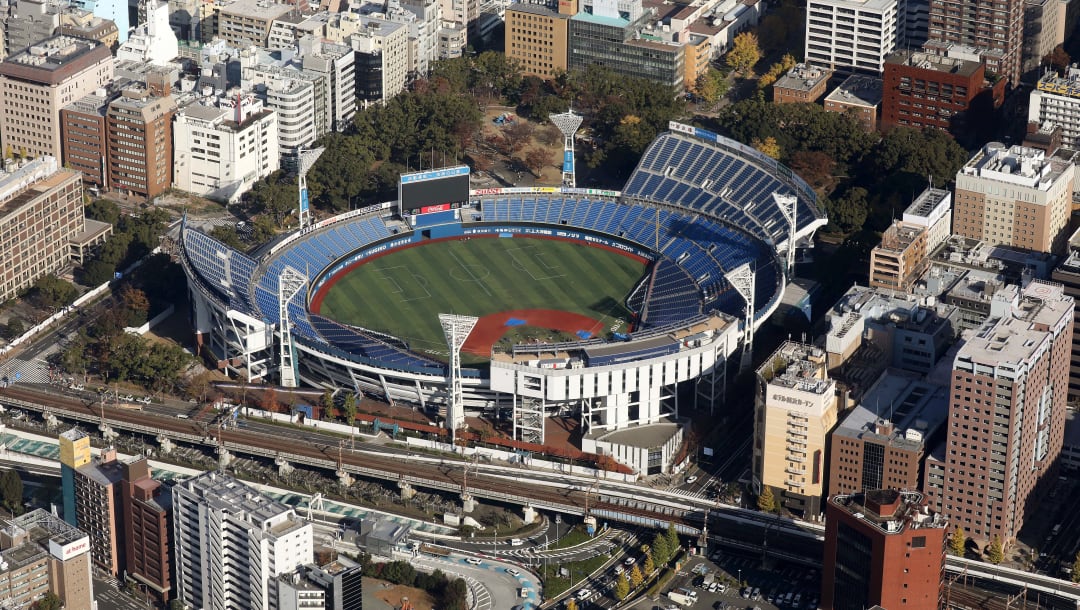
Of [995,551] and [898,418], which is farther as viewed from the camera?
[898,418]

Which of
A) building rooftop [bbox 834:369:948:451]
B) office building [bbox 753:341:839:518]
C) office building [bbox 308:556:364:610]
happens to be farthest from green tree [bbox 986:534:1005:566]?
office building [bbox 308:556:364:610]

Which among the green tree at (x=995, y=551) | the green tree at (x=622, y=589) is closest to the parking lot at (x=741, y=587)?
the green tree at (x=622, y=589)

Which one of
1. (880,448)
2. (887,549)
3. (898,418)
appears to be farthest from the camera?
(898,418)

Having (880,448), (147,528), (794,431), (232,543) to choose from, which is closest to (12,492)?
(147,528)

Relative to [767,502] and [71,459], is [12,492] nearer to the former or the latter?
[71,459]

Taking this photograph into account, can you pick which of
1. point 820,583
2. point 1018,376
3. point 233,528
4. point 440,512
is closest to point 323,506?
point 440,512

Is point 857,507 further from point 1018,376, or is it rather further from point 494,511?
point 494,511
